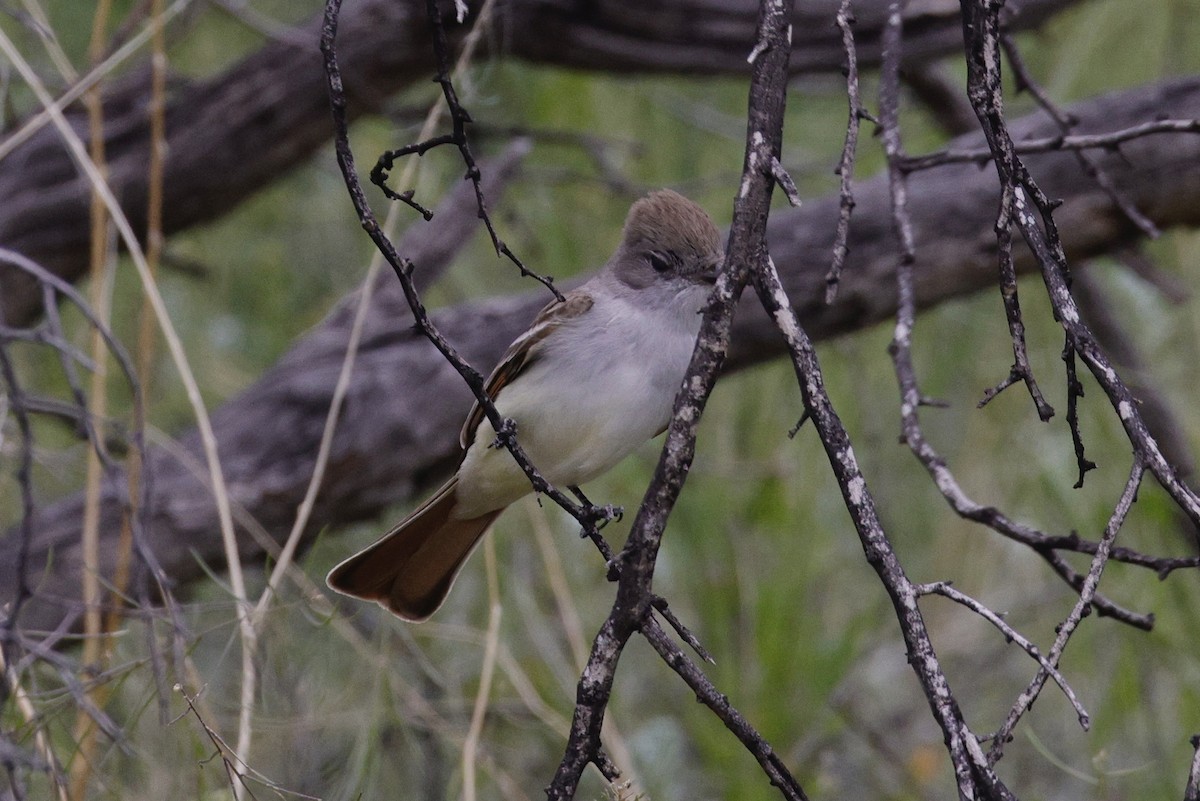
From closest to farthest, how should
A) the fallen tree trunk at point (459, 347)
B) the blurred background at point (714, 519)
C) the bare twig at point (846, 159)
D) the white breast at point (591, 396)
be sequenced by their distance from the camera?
the bare twig at point (846, 159), the white breast at point (591, 396), the blurred background at point (714, 519), the fallen tree trunk at point (459, 347)

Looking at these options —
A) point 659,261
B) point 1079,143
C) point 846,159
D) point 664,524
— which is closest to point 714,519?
point 659,261

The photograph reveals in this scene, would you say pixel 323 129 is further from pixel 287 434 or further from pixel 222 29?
pixel 222 29

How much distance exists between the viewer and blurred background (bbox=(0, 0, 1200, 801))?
3090mm

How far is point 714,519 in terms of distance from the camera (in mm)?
3588

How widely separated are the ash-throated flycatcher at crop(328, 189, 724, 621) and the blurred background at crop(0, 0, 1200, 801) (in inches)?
8.2

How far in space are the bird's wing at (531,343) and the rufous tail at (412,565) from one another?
0.12 metres

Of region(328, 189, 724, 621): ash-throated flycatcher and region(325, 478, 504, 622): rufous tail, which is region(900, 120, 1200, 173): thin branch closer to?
region(328, 189, 724, 621): ash-throated flycatcher

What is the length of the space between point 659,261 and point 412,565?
723mm

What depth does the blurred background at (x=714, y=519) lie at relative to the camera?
10.1 ft

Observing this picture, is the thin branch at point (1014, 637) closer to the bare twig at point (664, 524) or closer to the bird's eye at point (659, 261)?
the bare twig at point (664, 524)

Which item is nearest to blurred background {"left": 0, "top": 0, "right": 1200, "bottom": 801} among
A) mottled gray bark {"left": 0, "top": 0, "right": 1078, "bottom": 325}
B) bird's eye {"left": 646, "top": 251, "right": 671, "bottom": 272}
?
mottled gray bark {"left": 0, "top": 0, "right": 1078, "bottom": 325}

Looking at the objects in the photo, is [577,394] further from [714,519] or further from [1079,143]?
[714,519]

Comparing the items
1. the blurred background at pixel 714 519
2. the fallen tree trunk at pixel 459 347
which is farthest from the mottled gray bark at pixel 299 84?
the fallen tree trunk at pixel 459 347

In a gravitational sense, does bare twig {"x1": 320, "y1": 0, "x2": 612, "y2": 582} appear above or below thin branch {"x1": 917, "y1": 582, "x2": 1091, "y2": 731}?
above
